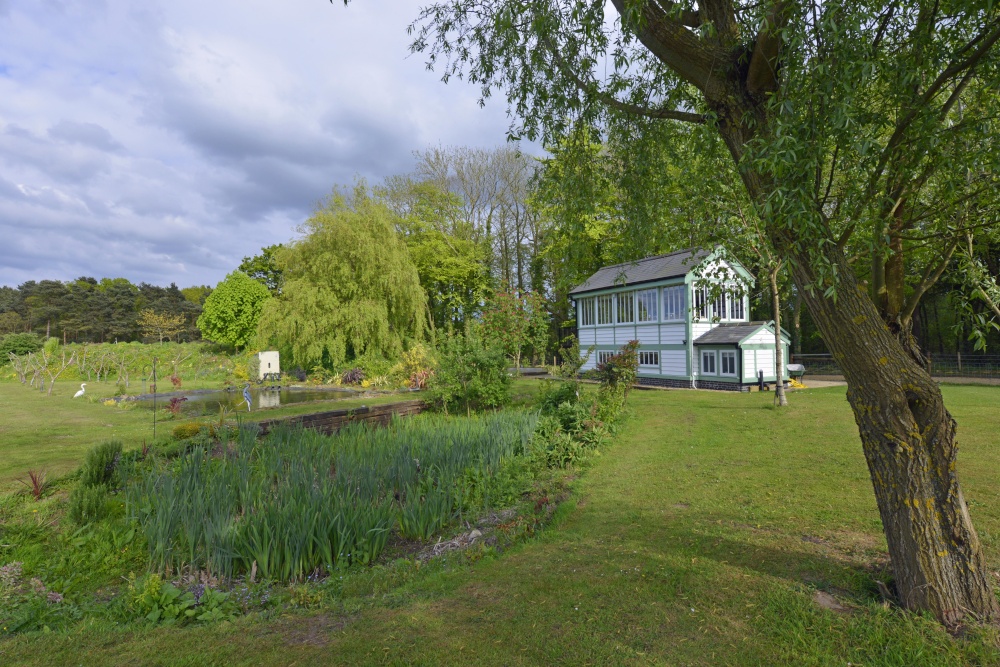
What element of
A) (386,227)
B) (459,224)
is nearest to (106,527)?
(386,227)

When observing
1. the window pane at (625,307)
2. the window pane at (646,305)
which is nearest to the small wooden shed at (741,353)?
the window pane at (646,305)

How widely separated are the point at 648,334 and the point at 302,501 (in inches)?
638

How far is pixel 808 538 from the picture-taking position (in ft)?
14.1

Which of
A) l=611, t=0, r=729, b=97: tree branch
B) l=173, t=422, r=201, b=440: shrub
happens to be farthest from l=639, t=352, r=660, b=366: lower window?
l=611, t=0, r=729, b=97: tree branch

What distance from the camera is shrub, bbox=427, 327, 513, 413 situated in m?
12.2

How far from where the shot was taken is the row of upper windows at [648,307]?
17.3m

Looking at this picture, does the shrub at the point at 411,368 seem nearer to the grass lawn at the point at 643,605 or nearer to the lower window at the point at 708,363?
the lower window at the point at 708,363

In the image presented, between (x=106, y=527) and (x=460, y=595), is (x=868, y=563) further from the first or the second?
(x=106, y=527)

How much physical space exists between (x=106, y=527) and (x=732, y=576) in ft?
17.2

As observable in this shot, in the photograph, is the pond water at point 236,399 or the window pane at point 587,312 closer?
the pond water at point 236,399

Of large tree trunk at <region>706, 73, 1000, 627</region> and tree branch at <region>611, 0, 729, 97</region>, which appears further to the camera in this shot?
tree branch at <region>611, 0, 729, 97</region>

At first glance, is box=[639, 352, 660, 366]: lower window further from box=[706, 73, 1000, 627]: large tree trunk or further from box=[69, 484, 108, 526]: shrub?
box=[69, 484, 108, 526]: shrub

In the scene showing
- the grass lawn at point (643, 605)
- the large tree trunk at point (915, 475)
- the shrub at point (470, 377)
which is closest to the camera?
the grass lawn at point (643, 605)

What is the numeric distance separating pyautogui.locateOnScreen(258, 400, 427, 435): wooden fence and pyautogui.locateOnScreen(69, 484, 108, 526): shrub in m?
2.29
